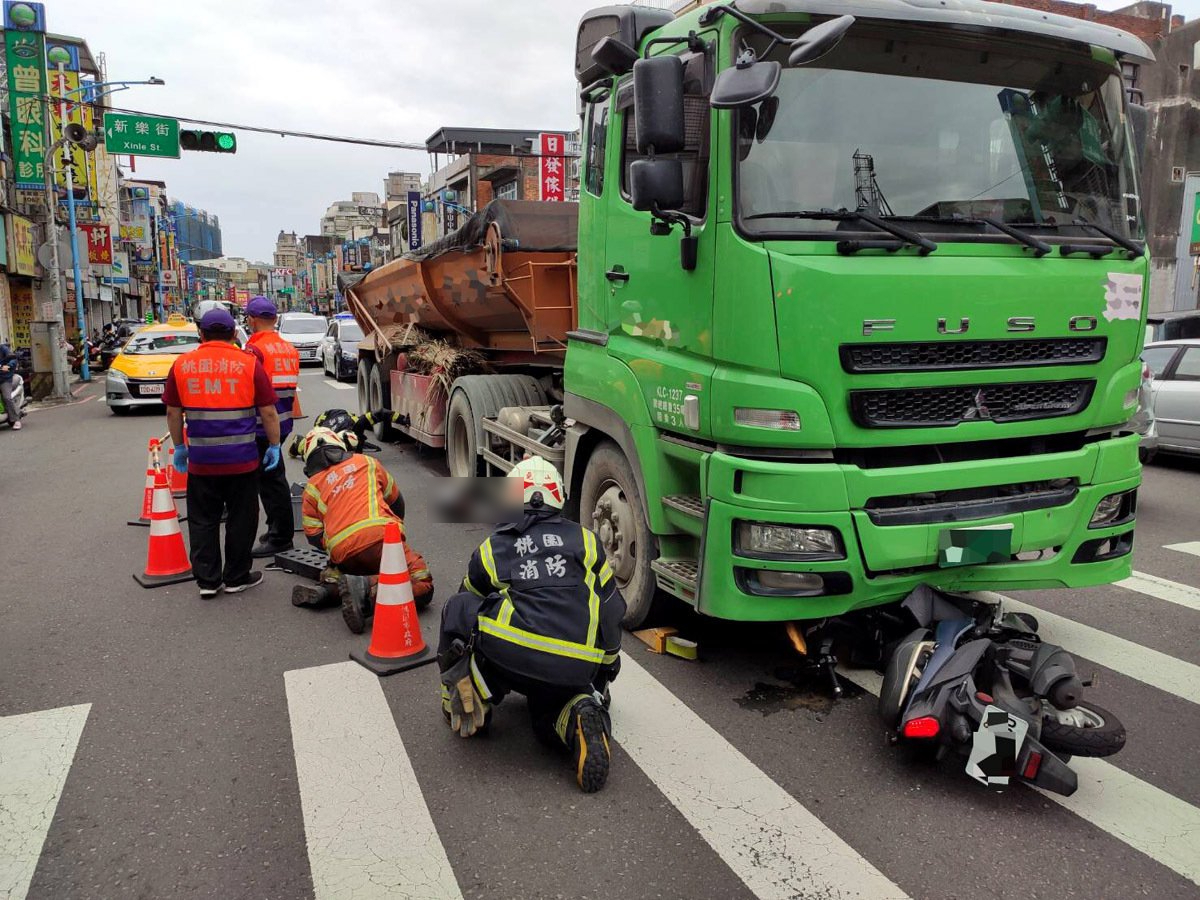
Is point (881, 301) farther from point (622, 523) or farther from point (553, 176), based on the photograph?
point (553, 176)

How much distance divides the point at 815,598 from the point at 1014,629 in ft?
3.25

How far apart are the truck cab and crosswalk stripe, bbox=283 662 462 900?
1522 mm

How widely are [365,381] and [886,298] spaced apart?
34.6ft

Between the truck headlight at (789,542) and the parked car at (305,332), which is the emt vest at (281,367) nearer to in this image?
the truck headlight at (789,542)

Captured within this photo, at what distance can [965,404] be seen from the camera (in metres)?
3.92

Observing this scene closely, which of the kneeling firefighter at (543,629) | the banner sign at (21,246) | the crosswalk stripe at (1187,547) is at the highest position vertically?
the banner sign at (21,246)

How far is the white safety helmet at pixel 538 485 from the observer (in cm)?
358

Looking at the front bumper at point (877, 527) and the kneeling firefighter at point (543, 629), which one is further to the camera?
the front bumper at point (877, 527)

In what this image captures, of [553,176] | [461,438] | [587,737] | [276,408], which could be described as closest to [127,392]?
[461,438]

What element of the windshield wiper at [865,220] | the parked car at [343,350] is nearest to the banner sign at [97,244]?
the parked car at [343,350]

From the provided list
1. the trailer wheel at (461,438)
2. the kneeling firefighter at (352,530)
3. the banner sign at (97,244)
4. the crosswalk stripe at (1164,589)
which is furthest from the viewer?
the banner sign at (97,244)

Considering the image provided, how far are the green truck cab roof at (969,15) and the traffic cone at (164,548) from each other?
487 cm

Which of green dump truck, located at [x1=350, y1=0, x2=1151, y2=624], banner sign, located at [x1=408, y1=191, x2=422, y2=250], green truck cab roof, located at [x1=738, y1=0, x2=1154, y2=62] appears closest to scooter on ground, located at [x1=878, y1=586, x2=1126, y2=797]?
green dump truck, located at [x1=350, y1=0, x2=1151, y2=624]

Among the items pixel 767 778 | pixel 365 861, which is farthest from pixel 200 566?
pixel 767 778
